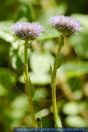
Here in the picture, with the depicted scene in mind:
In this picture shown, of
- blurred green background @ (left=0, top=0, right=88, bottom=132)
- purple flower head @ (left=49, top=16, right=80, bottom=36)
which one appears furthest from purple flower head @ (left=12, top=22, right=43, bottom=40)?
blurred green background @ (left=0, top=0, right=88, bottom=132)

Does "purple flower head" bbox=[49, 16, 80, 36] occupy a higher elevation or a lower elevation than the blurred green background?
higher

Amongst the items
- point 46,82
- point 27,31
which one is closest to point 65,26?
point 27,31

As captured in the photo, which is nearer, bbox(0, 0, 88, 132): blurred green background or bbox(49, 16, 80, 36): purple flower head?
bbox(49, 16, 80, 36): purple flower head

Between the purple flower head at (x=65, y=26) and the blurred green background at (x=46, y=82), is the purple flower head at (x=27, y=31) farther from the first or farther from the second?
the blurred green background at (x=46, y=82)

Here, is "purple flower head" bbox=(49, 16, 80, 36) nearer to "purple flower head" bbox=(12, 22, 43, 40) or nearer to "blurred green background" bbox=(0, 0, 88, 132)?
"purple flower head" bbox=(12, 22, 43, 40)

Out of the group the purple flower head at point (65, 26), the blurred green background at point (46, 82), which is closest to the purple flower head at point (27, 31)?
the purple flower head at point (65, 26)

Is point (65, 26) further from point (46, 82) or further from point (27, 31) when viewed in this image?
point (46, 82)

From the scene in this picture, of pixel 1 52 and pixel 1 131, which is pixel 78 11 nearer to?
pixel 1 52

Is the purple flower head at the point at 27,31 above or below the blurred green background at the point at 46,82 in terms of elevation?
above

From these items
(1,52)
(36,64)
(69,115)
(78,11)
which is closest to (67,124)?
(69,115)

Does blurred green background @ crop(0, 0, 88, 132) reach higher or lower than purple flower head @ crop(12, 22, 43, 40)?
lower
